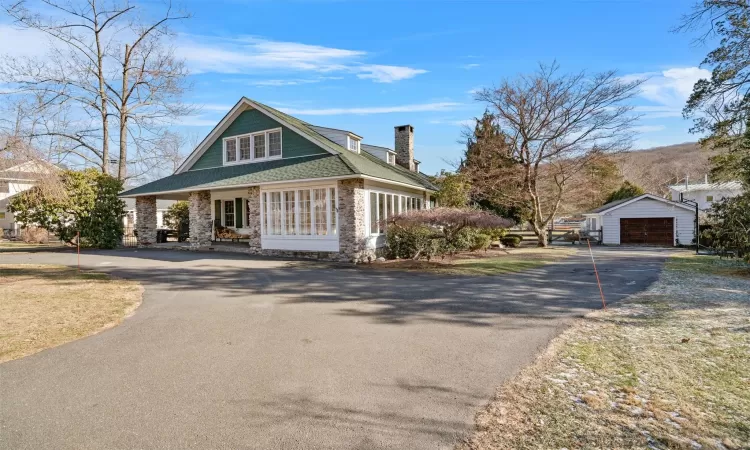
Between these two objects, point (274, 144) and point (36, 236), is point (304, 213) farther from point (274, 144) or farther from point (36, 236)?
point (36, 236)

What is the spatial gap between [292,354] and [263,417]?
161 centimetres

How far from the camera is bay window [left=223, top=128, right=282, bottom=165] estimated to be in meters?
18.4

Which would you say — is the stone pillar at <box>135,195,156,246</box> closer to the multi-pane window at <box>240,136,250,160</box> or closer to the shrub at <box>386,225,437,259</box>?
the multi-pane window at <box>240,136,250,160</box>

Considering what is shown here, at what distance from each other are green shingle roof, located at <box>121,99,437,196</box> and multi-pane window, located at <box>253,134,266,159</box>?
1.81ft

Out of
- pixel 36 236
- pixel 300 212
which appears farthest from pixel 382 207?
pixel 36 236

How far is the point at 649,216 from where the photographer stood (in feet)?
88.3

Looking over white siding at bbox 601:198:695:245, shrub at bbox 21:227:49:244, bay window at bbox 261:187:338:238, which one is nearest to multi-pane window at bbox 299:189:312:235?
bay window at bbox 261:187:338:238

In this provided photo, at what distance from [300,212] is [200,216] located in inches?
244

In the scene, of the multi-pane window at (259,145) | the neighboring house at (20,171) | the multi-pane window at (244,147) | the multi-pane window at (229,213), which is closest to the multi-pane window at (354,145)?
the multi-pane window at (259,145)

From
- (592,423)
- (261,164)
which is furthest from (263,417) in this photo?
(261,164)

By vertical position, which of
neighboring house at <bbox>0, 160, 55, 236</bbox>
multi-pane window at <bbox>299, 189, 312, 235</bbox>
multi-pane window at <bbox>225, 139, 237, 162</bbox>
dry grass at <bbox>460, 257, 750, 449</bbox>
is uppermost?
multi-pane window at <bbox>225, 139, 237, 162</bbox>

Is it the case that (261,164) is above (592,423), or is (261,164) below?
above

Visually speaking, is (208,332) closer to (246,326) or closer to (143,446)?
(246,326)

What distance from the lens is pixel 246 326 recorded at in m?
6.31
